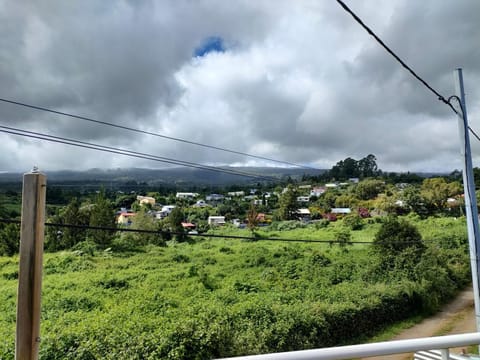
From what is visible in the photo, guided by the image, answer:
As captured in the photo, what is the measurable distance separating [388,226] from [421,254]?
4.29ft

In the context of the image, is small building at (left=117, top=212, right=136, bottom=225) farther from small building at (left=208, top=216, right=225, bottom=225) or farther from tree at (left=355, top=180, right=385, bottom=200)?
tree at (left=355, top=180, right=385, bottom=200)

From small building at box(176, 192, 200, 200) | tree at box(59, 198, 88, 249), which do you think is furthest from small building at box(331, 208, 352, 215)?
tree at box(59, 198, 88, 249)

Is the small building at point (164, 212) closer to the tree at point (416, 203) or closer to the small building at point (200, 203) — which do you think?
the small building at point (200, 203)

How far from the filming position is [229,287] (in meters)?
10.4

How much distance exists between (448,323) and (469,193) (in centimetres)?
667

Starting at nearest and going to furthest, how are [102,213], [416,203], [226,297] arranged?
1. [226,297]
2. [102,213]
3. [416,203]

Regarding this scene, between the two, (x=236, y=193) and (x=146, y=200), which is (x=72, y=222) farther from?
(x=236, y=193)

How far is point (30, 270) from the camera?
0.87 m

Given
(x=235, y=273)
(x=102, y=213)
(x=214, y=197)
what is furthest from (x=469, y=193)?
(x=214, y=197)

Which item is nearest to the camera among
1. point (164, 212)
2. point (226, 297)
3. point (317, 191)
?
point (226, 297)

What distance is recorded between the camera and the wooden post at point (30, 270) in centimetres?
85

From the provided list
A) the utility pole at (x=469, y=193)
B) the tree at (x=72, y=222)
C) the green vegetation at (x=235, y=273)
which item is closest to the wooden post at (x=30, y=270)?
the green vegetation at (x=235, y=273)

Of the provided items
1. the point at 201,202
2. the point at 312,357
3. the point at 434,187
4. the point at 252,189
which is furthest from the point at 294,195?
the point at 312,357

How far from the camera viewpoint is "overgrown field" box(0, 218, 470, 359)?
602cm
